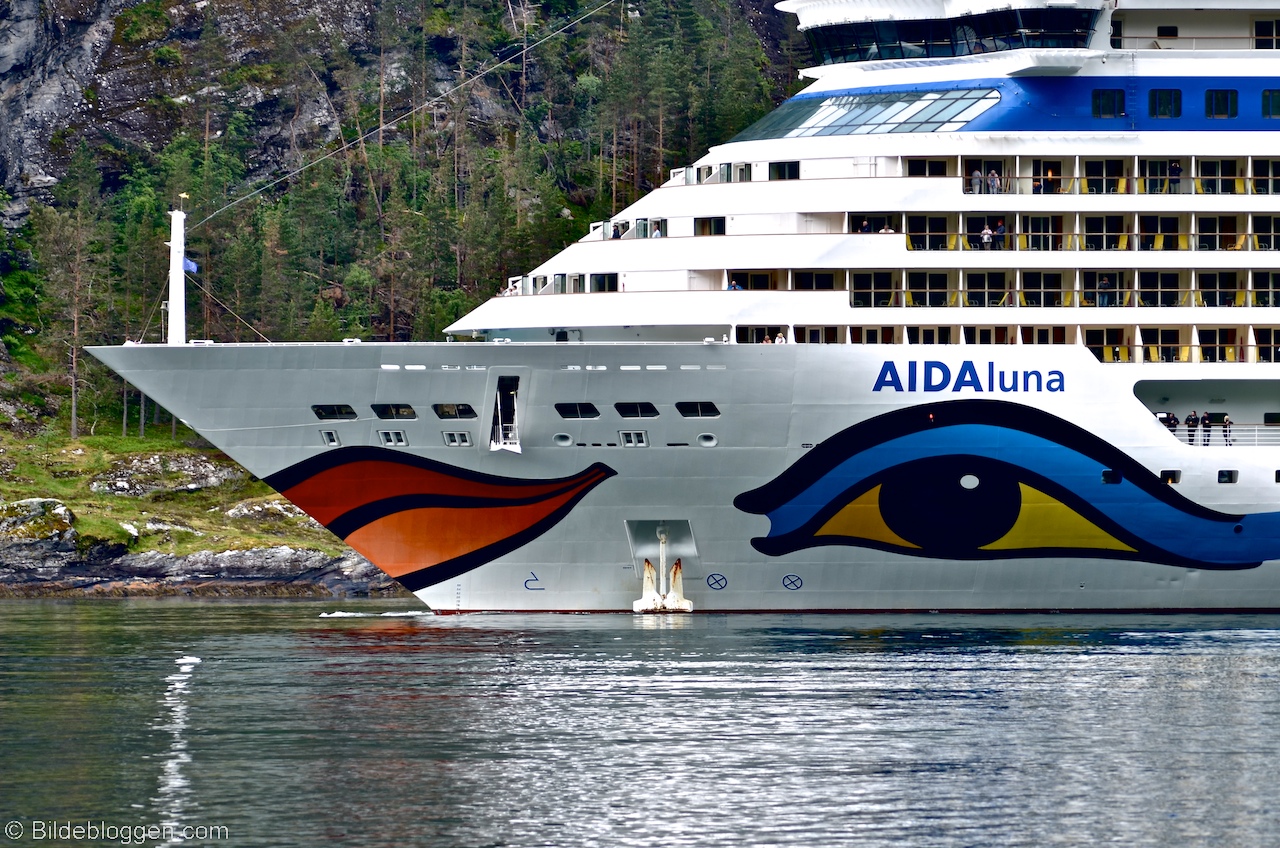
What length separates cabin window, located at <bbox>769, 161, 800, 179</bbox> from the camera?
39.2 metres

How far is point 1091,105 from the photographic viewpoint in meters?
39.4

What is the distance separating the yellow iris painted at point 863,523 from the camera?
37.3 meters

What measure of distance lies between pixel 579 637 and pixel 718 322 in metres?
6.66

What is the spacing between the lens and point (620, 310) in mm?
37938

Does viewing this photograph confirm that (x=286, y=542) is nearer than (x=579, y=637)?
No

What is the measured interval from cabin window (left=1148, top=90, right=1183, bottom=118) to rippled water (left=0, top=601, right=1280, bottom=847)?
10.2 m

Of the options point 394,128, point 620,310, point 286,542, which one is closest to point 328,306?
point 286,542

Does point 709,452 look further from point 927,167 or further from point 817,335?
point 927,167

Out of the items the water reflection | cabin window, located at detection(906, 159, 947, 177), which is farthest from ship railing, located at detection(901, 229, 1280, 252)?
the water reflection

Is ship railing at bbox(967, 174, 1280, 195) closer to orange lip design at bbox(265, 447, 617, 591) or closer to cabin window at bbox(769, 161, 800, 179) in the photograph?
cabin window at bbox(769, 161, 800, 179)

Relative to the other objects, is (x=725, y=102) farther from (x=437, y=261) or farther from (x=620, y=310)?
(x=620, y=310)

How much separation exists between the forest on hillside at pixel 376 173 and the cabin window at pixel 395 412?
86.1ft

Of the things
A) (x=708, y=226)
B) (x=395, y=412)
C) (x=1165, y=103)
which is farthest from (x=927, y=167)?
(x=395, y=412)

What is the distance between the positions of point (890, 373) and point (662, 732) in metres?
13.2
